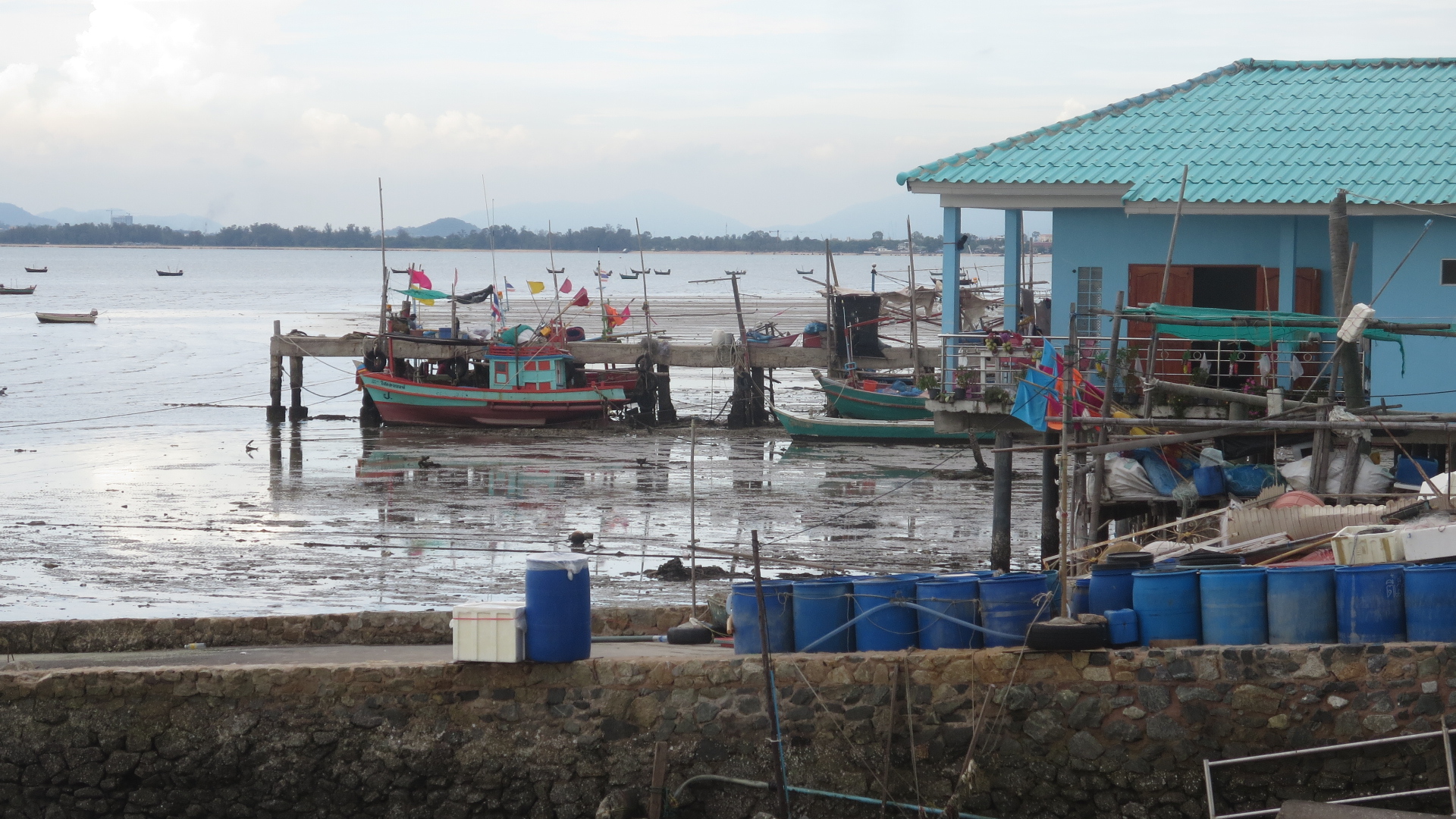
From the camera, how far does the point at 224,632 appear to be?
14.2m

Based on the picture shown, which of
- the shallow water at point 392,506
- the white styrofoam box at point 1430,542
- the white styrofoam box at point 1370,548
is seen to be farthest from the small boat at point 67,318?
the white styrofoam box at point 1430,542

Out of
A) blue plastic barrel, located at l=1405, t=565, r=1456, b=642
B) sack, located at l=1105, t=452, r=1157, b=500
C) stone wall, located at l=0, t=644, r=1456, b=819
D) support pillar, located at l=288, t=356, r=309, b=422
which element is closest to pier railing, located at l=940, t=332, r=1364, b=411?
sack, located at l=1105, t=452, r=1157, b=500

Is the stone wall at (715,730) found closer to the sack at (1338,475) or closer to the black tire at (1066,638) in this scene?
the black tire at (1066,638)

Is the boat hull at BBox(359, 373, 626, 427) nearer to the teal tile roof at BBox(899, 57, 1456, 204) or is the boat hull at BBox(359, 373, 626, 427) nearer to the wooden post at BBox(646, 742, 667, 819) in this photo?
the teal tile roof at BBox(899, 57, 1456, 204)

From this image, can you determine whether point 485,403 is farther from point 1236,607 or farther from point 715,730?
point 1236,607

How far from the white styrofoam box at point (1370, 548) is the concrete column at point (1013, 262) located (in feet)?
28.3

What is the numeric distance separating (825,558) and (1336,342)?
28.5 feet

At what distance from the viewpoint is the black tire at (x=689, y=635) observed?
13.2 meters

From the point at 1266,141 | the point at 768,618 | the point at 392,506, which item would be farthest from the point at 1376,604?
the point at 392,506

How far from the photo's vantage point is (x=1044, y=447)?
13062 mm

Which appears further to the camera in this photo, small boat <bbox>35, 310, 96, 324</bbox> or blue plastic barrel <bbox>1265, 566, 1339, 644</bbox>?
small boat <bbox>35, 310, 96, 324</bbox>

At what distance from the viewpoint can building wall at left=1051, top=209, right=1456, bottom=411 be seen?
17.9 m

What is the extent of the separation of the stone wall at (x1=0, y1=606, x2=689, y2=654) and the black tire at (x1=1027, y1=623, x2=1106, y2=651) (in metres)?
5.91

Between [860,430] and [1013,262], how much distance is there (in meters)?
18.7
